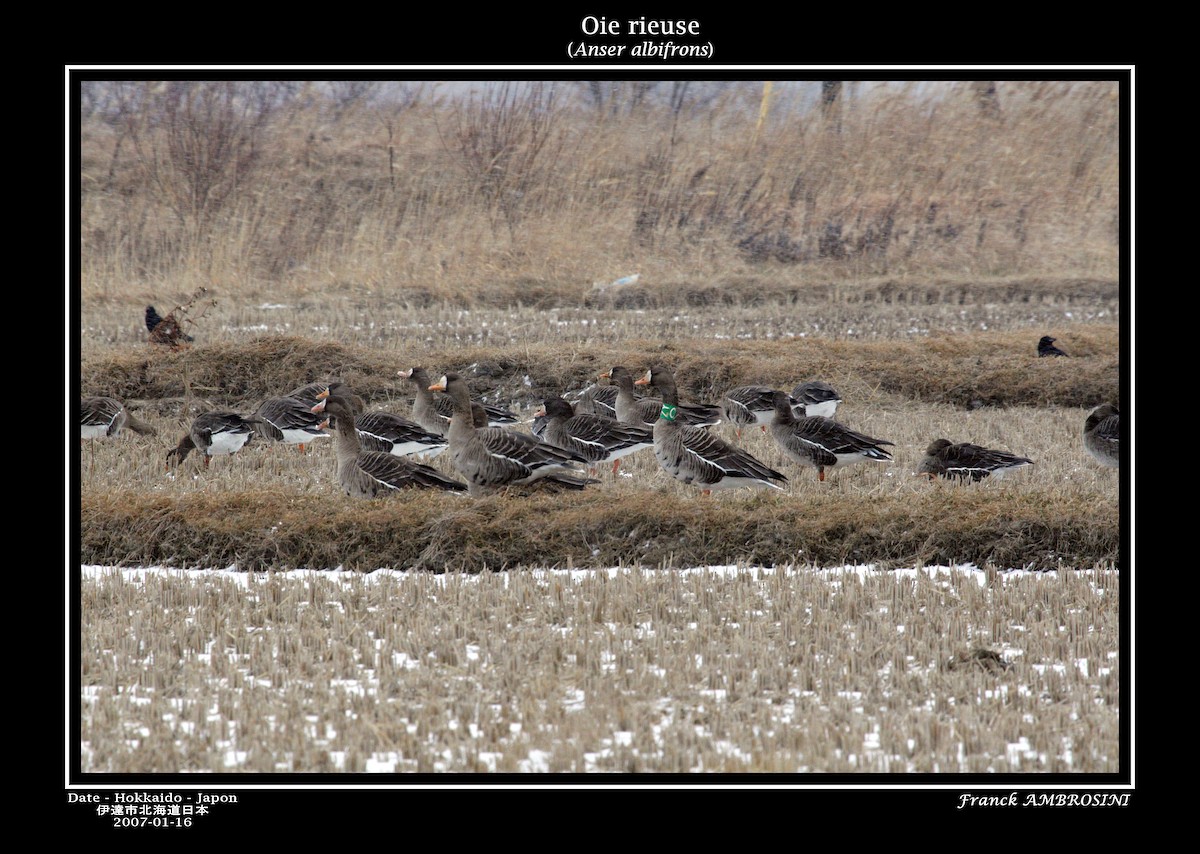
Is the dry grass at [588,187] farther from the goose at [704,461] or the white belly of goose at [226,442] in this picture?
the goose at [704,461]

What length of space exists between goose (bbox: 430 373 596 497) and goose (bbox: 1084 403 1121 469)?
452cm

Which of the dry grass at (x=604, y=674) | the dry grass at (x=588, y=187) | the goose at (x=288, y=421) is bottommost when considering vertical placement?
the dry grass at (x=604, y=674)

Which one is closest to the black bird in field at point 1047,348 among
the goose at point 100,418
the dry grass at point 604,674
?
the dry grass at point 604,674

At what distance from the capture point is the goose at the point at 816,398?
12.0 meters

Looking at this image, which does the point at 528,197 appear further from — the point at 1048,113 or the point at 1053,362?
the point at 1053,362

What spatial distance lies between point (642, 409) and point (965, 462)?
328cm

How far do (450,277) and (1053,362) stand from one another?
15.6m

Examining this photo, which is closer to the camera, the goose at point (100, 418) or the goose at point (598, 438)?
the goose at point (598, 438)

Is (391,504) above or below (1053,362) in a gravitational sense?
below

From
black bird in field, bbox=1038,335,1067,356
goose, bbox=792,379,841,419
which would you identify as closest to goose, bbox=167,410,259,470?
goose, bbox=792,379,841,419

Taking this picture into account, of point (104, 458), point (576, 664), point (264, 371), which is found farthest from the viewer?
point (264, 371)

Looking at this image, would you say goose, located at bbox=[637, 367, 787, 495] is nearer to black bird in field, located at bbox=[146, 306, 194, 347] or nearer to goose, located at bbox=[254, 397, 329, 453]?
goose, located at bbox=[254, 397, 329, 453]

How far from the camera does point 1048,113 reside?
1304 inches
